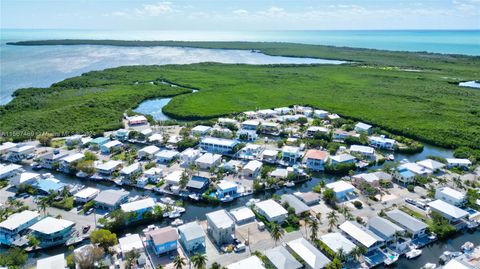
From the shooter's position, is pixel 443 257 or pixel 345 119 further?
pixel 345 119

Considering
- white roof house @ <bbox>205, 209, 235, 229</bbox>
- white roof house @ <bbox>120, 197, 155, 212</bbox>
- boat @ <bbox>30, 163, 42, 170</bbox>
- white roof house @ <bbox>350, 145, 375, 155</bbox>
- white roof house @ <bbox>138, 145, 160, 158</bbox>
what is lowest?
boat @ <bbox>30, 163, 42, 170</bbox>

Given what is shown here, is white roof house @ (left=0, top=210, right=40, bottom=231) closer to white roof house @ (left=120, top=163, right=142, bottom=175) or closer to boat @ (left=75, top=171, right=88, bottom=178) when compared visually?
boat @ (left=75, top=171, right=88, bottom=178)

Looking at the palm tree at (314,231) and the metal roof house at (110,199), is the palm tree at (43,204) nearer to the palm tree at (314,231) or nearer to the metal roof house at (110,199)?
the metal roof house at (110,199)

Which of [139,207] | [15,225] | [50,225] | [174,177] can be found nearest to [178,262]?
[139,207]

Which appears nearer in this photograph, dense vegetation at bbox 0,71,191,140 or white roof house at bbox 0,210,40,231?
white roof house at bbox 0,210,40,231

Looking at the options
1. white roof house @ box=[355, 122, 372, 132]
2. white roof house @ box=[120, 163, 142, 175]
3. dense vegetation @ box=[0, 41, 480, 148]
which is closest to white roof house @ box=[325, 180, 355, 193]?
white roof house @ box=[355, 122, 372, 132]

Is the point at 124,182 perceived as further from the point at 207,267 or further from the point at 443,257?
the point at 443,257

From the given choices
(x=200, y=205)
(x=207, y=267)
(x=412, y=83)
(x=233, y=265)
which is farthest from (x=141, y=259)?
(x=412, y=83)

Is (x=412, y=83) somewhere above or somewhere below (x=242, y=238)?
above

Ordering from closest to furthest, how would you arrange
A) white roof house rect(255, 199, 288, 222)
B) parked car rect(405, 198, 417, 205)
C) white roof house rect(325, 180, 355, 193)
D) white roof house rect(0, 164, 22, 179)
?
white roof house rect(255, 199, 288, 222)
parked car rect(405, 198, 417, 205)
white roof house rect(325, 180, 355, 193)
white roof house rect(0, 164, 22, 179)
